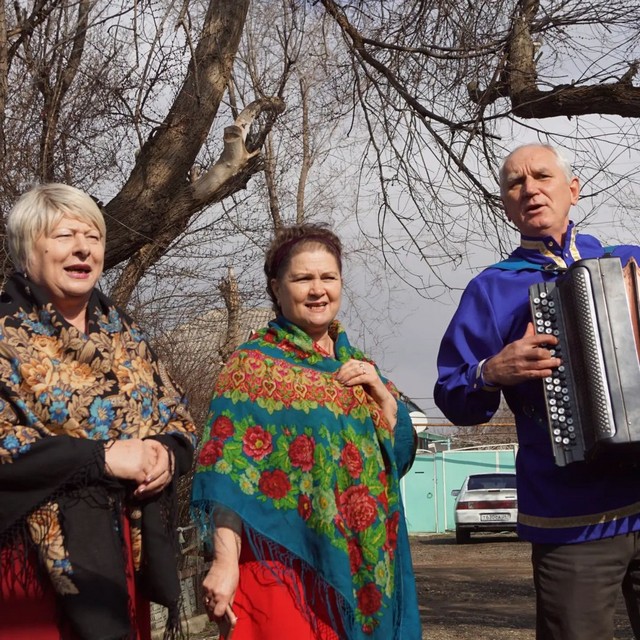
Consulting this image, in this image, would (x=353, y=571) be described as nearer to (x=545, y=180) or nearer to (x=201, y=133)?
(x=545, y=180)

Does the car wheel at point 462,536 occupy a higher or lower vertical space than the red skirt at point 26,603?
lower

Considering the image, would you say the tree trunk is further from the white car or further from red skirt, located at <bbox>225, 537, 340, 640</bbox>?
the white car

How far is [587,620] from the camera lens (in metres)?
3.53

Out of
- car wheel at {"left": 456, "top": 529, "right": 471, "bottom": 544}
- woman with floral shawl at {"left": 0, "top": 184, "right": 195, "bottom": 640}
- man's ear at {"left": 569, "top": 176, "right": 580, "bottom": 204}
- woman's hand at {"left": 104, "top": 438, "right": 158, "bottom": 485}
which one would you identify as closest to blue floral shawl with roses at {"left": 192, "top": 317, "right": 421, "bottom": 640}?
woman with floral shawl at {"left": 0, "top": 184, "right": 195, "bottom": 640}

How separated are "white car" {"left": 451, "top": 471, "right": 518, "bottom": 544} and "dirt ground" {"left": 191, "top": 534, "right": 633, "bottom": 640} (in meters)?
0.92

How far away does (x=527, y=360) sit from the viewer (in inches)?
140

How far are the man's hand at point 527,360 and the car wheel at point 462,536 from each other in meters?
21.7

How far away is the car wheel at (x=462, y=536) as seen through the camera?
24742 millimetres

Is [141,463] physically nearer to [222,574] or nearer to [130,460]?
[130,460]

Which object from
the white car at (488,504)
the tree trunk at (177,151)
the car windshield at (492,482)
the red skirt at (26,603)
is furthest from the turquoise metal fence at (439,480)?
the red skirt at (26,603)

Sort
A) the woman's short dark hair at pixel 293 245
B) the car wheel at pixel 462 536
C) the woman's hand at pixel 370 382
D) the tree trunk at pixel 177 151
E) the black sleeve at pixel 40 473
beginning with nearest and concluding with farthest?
the black sleeve at pixel 40 473
the woman's hand at pixel 370 382
the woman's short dark hair at pixel 293 245
the tree trunk at pixel 177 151
the car wheel at pixel 462 536

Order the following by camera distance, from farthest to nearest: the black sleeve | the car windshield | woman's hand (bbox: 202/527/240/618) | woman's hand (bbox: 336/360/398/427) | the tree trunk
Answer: the car windshield, the tree trunk, woman's hand (bbox: 336/360/398/427), woman's hand (bbox: 202/527/240/618), the black sleeve

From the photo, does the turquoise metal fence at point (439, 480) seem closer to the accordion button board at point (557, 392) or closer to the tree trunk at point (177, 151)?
the tree trunk at point (177, 151)

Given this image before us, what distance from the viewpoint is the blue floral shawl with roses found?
12.7 feet
